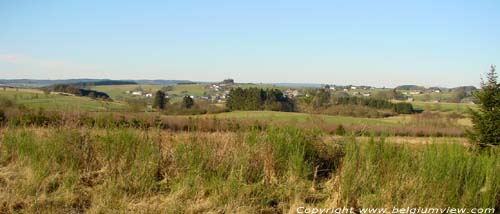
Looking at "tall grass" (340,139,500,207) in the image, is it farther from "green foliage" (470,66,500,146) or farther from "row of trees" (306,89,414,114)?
"row of trees" (306,89,414,114)

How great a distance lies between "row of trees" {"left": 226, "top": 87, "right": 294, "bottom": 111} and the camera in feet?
195

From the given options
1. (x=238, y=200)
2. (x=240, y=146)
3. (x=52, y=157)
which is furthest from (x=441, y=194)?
(x=52, y=157)

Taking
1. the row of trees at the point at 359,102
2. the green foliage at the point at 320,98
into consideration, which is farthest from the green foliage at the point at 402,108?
the green foliage at the point at 320,98

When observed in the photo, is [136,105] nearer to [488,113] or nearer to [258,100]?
[488,113]

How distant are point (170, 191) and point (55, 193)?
4.11 ft

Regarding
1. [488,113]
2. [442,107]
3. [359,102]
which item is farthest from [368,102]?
[488,113]

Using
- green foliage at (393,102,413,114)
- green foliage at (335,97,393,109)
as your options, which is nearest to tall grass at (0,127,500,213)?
green foliage at (335,97,393,109)

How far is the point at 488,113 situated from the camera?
24.3m

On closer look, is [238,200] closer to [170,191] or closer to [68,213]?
[170,191]

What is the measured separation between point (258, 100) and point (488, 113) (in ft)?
139

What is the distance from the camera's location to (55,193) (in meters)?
4.57

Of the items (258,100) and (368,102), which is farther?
(368,102)

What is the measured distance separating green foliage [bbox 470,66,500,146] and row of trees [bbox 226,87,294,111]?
3432cm

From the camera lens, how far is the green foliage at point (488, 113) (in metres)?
23.9
